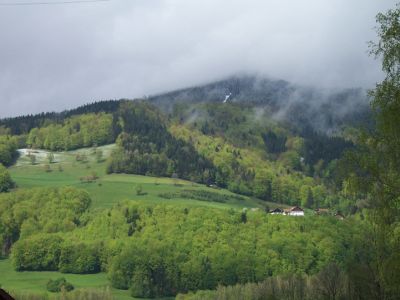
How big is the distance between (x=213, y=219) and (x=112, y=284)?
43.7 m

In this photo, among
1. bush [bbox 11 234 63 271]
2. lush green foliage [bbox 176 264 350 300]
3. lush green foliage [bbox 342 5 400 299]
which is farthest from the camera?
bush [bbox 11 234 63 271]

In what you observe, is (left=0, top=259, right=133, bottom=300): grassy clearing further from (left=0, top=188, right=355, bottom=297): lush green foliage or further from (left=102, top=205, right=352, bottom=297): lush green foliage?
(left=102, top=205, right=352, bottom=297): lush green foliage

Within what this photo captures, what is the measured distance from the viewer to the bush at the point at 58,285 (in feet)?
489

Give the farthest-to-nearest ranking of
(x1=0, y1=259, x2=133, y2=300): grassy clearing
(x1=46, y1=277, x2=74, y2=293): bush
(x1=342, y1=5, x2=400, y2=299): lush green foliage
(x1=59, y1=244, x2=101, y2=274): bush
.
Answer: (x1=59, y1=244, x2=101, y2=274): bush, (x1=0, y1=259, x2=133, y2=300): grassy clearing, (x1=46, y1=277, x2=74, y2=293): bush, (x1=342, y1=5, x2=400, y2=299): lush green foliage

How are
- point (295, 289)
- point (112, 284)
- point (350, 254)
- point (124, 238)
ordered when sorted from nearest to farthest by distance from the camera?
point (295, 289)
point (112, 284)
point (350, 254)
point (124, 238)

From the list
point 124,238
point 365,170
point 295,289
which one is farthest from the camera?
point 124,238

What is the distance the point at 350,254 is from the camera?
17712 centimetres

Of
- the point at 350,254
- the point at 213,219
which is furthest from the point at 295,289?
the point at 213,219

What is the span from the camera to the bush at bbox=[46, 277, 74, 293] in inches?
5870

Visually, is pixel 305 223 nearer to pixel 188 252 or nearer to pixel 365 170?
pixel 188 252

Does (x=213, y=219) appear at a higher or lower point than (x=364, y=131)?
lower

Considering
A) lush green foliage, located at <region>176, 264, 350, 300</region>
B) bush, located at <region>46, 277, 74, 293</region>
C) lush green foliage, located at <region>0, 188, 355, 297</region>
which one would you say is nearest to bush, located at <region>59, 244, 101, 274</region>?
lush green foliage, located at <region>0, 188, 355, 297</region>

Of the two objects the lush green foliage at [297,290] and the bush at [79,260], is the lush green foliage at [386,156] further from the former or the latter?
the bush at [79,260]

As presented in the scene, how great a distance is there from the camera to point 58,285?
495 ft
